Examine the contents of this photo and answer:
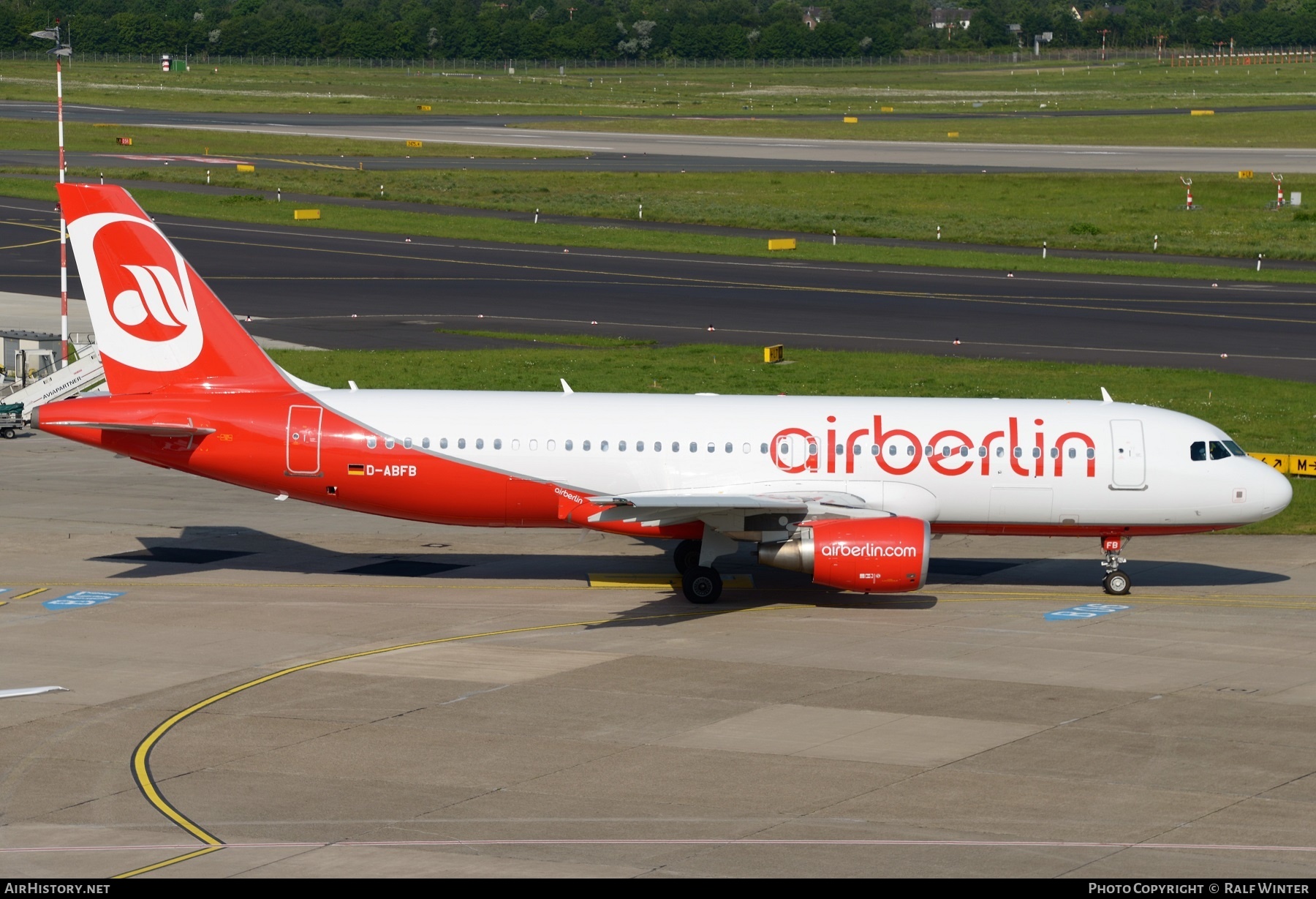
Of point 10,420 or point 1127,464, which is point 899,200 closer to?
point 10,420

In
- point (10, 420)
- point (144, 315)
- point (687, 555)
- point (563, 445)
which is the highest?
point (144, 315)

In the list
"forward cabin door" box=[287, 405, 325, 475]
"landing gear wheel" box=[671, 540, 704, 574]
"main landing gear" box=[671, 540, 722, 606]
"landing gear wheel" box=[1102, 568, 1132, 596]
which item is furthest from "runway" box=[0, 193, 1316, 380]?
"main landing gear" box=[671, 540, 722, 606]

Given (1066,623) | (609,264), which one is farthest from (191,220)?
(1066,623)

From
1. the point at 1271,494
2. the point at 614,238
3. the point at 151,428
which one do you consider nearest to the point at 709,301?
the point at 614,238

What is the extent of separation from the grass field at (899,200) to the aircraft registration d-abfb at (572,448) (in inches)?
2342

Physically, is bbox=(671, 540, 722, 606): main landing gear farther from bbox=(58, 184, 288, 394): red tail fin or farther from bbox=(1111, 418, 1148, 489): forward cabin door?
bbox=(58, 184, 288, 394): red tail fin

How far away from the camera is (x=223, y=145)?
468 feet

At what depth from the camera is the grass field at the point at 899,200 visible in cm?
9994

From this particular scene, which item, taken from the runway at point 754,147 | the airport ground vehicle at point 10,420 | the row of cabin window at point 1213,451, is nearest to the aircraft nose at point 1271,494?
the row of cabin window at point 1213,451

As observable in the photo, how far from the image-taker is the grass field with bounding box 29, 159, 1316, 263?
328 feet

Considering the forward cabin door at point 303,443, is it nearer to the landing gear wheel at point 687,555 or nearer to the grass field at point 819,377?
the landing gear wheel at point 687,555

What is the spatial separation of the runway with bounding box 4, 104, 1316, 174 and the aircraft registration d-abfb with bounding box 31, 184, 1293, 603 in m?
94.3

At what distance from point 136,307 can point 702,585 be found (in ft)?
46.8

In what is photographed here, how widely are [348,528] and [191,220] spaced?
61.7 meters
